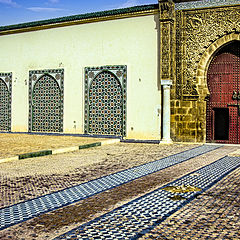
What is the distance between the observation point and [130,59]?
8.56 meters

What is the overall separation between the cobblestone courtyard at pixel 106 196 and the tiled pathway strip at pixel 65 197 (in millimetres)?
55

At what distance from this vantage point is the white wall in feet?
27.3

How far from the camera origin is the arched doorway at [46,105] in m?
9.49

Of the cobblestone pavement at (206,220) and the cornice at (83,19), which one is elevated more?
the cornice at (83,19)

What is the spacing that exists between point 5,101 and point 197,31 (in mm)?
5598

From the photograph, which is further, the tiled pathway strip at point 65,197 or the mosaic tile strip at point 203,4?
the mosaic tile strip at point 203,4

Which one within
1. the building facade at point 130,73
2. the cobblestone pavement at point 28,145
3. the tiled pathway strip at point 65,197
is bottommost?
the tiled pathway strip at point 65,197

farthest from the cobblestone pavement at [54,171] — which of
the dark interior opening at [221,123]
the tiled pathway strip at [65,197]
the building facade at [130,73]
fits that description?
the dark interior opening at [221,123]

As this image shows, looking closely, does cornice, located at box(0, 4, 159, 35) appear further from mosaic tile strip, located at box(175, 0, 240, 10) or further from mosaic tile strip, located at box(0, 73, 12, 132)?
mosaic tile strip, located at box(0, 73, 12, 132)

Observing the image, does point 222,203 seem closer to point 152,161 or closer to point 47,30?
point 152,161

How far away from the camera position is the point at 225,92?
7.78m

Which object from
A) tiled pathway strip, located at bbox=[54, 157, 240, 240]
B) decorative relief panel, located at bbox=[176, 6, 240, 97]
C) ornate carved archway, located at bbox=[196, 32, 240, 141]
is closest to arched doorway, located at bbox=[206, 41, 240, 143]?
ornate carved archway, located at bbox=[196, 32, 240, 141]

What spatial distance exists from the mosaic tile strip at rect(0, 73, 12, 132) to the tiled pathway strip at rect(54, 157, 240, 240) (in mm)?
7720

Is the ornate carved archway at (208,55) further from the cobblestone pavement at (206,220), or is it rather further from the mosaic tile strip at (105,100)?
the cobblestone pavement at (206,220)
